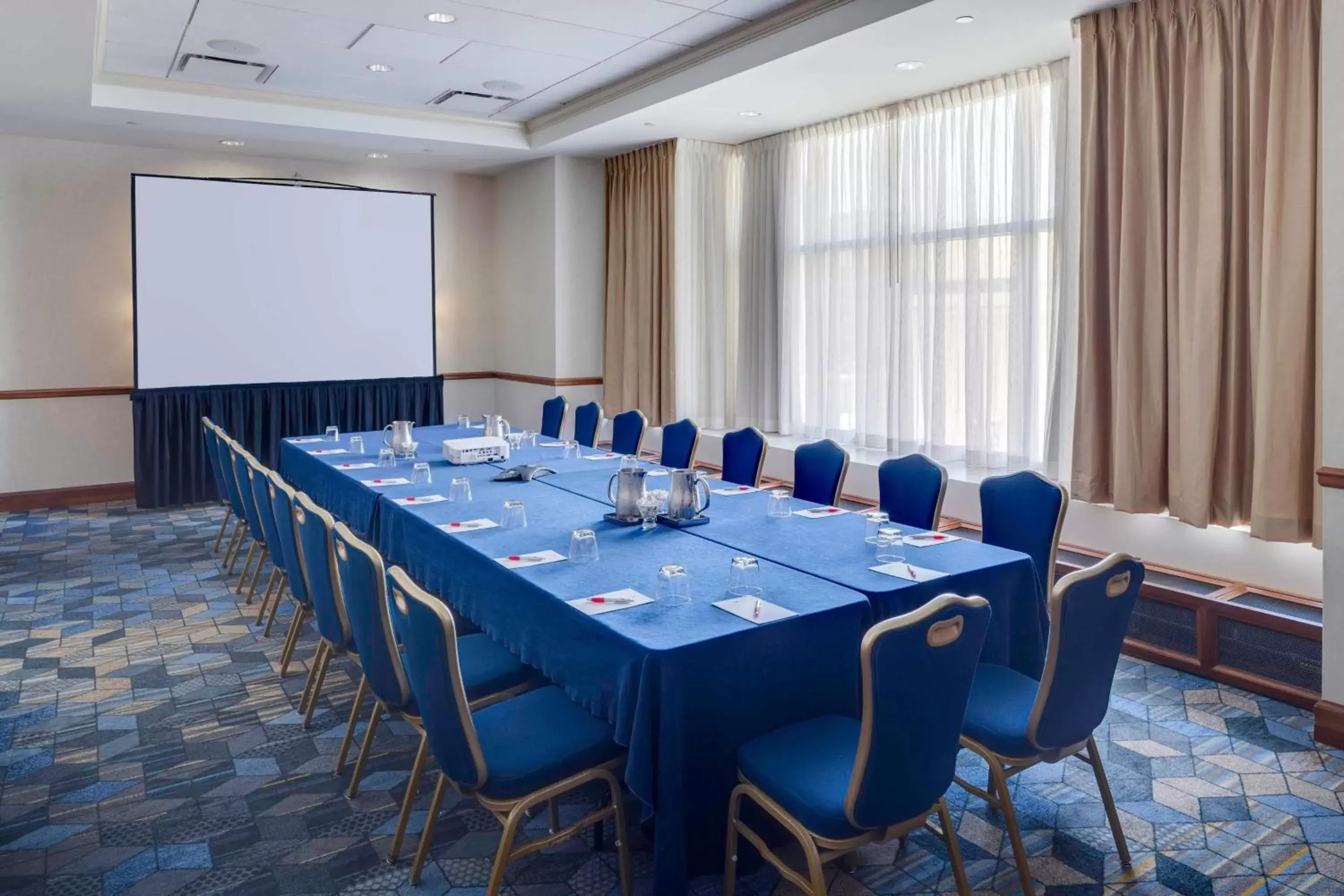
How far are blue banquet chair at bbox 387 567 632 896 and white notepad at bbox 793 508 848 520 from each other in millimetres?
1664

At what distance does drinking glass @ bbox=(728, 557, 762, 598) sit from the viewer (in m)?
2.96

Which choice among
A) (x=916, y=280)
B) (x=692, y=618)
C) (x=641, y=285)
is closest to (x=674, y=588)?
(x=692, y=618)

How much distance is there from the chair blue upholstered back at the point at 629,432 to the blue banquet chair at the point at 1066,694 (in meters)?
4.17

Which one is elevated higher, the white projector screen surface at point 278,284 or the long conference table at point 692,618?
the white projector screen surface at point 278,284

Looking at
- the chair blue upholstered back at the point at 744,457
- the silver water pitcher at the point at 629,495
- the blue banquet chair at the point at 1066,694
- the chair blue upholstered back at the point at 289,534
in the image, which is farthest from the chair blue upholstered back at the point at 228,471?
the blue banquet chair at the point at 1066,694

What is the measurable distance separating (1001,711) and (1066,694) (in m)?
0.29

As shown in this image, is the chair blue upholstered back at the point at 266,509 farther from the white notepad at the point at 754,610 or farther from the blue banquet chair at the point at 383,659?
the white notepad at the point at 754,610

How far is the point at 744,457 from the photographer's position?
5730mm

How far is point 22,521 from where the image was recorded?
25.6 feet

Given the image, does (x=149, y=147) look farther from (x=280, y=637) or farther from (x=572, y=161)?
(x=280, y=637)

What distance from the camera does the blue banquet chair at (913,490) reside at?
4.37 meters

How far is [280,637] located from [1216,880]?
4170mm

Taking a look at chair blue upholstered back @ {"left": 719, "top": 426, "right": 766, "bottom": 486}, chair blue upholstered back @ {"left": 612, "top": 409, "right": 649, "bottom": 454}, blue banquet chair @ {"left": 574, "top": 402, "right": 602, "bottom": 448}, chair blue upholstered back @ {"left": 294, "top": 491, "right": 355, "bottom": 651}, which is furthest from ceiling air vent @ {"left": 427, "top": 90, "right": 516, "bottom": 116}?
chair blue upholstered back @ {"left": 294, "top": 491, "right": 355, "bottom": 651}

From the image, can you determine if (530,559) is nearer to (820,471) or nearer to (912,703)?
(912,703)
